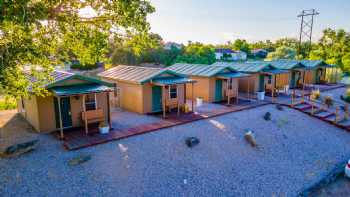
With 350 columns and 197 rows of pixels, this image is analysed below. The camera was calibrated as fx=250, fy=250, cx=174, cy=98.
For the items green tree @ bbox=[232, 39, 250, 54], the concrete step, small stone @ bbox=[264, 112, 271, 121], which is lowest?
the concrete step

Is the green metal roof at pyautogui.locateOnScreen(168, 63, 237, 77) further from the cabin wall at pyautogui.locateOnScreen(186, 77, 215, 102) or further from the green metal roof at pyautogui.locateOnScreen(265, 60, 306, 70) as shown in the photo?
the green metal roof at pyautogui.locateOnScreen(265, 60, 306, 70)

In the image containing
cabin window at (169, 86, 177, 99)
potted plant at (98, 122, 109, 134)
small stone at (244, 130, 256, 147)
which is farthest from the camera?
cabin window at (169, 86, 177, 99)

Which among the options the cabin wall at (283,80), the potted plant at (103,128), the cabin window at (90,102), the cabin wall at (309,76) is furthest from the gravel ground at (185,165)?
the cabin wall at (309,76)

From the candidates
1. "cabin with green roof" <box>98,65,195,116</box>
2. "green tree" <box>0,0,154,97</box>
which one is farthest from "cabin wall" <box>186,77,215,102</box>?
"green tree" <box>0,0,154,97</box>

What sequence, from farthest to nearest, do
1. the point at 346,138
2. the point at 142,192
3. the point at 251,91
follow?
1. the point at 251,91
2. the point at 346,138
3. the point at 142,192

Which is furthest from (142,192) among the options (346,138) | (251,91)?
(251,91)

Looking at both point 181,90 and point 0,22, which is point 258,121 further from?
point 0,22

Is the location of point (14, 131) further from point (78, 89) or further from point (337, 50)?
point (337, 50)
